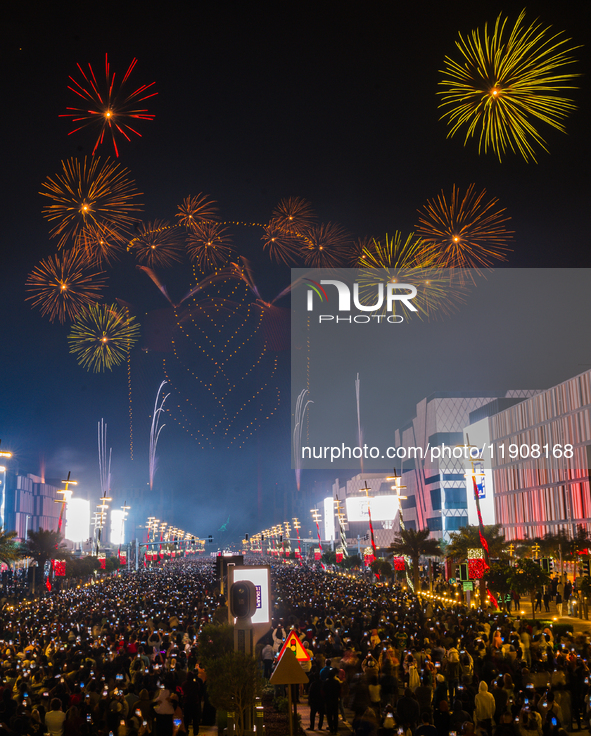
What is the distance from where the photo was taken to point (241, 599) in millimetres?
11797

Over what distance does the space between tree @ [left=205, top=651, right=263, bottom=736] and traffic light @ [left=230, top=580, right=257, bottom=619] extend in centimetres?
119

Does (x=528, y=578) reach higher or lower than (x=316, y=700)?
higher

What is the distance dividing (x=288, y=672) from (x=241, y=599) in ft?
4.59

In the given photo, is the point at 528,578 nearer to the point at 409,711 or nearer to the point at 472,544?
the point at 472,544

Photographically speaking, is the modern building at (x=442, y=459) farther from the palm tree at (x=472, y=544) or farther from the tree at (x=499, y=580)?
the tree at (x=499, y=580)

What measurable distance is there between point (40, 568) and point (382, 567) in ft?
108

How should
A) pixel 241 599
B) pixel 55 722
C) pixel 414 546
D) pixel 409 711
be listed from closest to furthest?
pixel 241 599 < pixel 409 711 < pixel 55 722 < pixel 414 546

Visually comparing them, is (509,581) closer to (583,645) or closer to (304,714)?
(583,645)

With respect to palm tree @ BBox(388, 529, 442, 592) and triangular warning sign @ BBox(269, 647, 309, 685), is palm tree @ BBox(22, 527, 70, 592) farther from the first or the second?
triangular warning sign @ BBox(269, 647, 309, 685)

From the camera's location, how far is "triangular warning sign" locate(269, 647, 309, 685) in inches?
450

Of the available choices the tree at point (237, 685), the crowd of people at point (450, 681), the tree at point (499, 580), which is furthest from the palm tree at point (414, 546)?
the tree at point (237, 685)

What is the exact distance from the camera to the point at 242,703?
12.5 metres

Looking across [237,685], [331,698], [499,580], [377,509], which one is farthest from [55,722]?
[377,509]

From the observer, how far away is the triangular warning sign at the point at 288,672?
11422 millimetres
